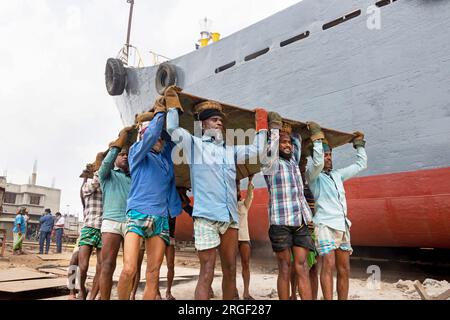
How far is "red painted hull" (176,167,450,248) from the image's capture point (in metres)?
5.02

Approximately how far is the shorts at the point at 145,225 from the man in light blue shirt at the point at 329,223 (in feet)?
5.05

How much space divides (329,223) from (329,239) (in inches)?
6.0

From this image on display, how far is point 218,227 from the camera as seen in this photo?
274 centimetres

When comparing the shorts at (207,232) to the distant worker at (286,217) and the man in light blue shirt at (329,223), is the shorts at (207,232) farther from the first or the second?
the man in light blue shirt at (329,223)

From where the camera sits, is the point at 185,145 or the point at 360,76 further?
the point at 360,76

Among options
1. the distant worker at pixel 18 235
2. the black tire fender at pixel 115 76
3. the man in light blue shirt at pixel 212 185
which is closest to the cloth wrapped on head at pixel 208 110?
the man in light blue shirt at pixel 212 185

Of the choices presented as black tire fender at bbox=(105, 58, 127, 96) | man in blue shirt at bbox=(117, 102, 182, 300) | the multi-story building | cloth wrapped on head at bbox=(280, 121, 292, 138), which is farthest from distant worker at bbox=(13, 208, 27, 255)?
the multi-story building

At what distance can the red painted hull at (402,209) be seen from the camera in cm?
502

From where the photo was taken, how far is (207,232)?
8.76ft

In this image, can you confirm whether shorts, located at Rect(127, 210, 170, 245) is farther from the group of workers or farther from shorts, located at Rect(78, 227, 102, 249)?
shorts, located at Rect(78, 227, 102, 249)

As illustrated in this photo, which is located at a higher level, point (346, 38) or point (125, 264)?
point (346, 38)

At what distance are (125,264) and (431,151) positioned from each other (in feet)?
15.4

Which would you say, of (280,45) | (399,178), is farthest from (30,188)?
(399,178)
